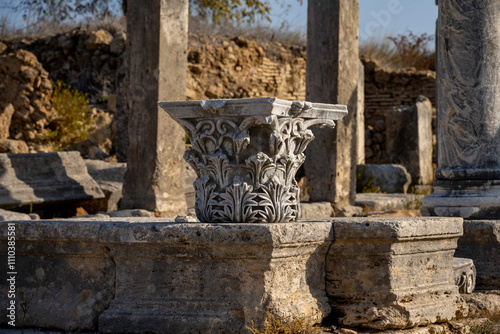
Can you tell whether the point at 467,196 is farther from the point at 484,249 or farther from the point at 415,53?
the point at 415,53

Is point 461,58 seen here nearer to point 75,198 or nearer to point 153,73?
point 153,73

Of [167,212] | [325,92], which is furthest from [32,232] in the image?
[325,92]

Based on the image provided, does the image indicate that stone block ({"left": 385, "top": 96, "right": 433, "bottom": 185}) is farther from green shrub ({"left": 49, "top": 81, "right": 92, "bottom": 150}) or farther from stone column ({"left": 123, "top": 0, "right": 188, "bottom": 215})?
stone column ({"left": 123, "top": 0, "right": 188, "bottom": 215})

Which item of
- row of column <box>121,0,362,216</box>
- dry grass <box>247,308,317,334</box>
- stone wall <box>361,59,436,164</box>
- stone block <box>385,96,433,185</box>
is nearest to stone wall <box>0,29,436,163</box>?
stone wall <box>361,59,436,164</box>

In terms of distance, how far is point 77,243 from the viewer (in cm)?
388

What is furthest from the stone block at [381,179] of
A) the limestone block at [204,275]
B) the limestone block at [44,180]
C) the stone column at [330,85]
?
the limestone block at [204,275]

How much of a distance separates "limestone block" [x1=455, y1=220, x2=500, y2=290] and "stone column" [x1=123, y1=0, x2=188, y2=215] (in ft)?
10.7

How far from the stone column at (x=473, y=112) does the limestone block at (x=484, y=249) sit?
21cm

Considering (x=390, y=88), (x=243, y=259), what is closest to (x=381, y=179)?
(x=390, y=88)

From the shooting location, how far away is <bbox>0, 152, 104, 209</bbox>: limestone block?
7.02 meters

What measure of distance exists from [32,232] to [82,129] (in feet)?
29.2

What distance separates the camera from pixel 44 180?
24.5 ft

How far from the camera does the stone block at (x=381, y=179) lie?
39.7ft

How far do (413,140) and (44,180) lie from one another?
9142 mm
